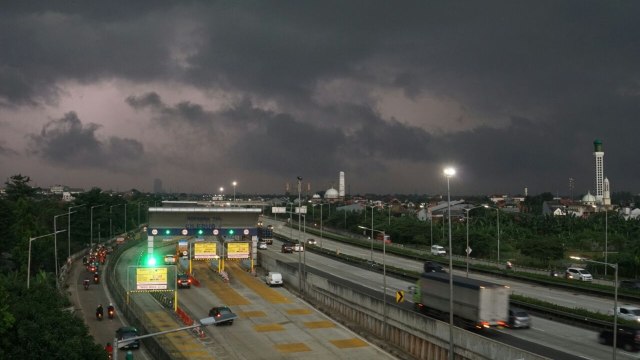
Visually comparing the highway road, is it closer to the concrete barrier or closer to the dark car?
the dark car

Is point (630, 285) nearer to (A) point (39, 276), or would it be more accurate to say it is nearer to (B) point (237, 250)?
(B) point (237, 250)

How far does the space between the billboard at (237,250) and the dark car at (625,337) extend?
1780 inches

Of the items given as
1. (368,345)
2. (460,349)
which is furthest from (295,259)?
(460,349)

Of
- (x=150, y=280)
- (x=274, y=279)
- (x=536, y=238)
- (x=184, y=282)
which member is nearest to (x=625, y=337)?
(x=150, y=280)

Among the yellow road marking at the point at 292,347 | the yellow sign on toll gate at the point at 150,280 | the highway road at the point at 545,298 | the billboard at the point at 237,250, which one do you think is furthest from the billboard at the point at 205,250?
the yellow road marking at the point at 292,347

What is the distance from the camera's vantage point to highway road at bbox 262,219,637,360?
3792cm

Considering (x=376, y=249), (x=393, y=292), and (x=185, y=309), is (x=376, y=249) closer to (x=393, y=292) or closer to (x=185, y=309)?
(x=393, y=292)

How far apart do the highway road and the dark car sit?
456mm

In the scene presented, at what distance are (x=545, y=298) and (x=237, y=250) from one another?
3699cm

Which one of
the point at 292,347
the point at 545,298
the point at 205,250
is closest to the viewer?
the point at 292,347

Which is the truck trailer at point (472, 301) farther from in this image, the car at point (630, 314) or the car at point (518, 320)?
the car at point (630, 314)

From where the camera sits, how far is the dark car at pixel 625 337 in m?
36.8

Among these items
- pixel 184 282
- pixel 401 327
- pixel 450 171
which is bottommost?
pixel 184 282

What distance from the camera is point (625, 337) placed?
123ft
